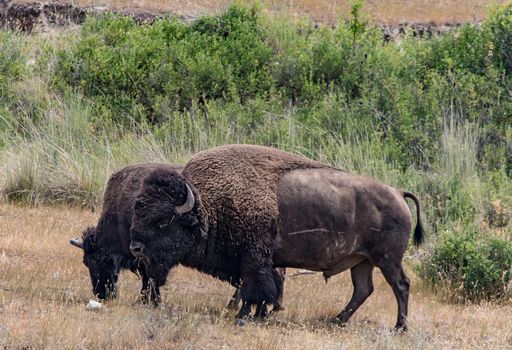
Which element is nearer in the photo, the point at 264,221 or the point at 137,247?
the point at 137,247

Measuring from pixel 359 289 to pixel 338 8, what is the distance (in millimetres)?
19557


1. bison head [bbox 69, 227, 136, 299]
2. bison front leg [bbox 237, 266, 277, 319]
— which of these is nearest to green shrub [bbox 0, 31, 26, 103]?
bison head [bbox 69, 227, 136, 299]

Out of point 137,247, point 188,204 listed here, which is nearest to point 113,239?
point 137,247

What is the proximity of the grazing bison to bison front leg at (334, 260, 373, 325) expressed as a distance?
7.12 feet

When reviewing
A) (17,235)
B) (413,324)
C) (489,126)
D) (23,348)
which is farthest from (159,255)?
(489,126)

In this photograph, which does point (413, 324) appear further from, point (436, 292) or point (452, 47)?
point (452, 47)

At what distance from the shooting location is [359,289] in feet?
37.2

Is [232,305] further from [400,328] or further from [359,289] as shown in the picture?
[400,328]

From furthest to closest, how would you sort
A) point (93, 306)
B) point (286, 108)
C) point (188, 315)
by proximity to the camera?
point (286, 108) → point (93, 306) → point (188, 315)

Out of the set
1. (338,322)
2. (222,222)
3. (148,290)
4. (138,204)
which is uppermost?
(138,204)

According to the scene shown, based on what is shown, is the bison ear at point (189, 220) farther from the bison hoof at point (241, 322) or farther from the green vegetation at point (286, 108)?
the green vegetation at point (286, 108)

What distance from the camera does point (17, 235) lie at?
555 inches

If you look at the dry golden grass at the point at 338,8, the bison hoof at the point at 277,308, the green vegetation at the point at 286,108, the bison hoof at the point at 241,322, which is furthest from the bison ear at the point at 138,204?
the dry golden grass at the point at 338,8

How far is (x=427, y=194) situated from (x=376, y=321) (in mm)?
5540
